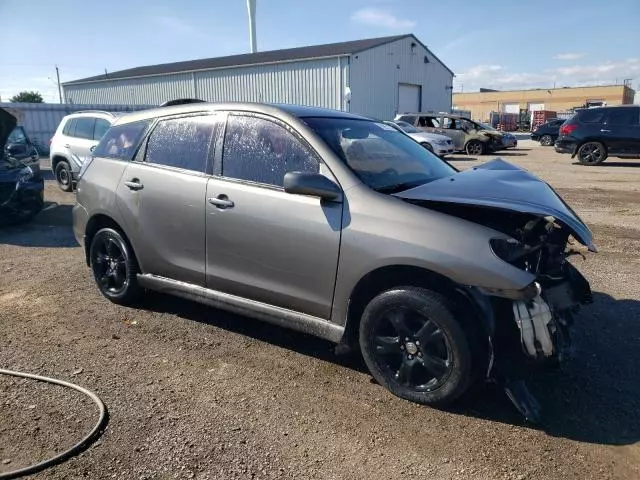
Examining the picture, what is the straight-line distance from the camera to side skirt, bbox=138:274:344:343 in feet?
11.5

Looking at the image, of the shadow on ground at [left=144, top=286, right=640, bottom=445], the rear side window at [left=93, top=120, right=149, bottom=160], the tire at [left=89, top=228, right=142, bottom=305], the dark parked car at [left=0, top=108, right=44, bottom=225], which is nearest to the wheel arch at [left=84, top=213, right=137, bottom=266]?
the tire at [left=89, top=228, right=142, bottom=305]

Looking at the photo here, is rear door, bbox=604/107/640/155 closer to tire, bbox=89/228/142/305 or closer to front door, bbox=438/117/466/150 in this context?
front door, bbox=438/117/466/150

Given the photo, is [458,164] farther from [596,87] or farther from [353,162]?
[596,87]

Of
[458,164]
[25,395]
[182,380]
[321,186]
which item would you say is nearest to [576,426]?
[321,186]

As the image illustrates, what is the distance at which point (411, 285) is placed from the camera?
3.19m

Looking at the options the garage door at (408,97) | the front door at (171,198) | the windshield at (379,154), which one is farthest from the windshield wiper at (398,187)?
the garage door at (408,97)

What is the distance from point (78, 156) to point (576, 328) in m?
10.5

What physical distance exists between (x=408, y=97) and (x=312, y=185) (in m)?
33.8

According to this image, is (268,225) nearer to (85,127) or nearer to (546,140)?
(85,127)

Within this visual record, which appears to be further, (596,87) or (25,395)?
(596,87)

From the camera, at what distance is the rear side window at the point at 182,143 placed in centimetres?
417

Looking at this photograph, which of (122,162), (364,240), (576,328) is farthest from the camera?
(122,162)

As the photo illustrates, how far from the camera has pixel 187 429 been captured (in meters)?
3.00

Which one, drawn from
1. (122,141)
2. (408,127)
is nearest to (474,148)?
(408,127)
